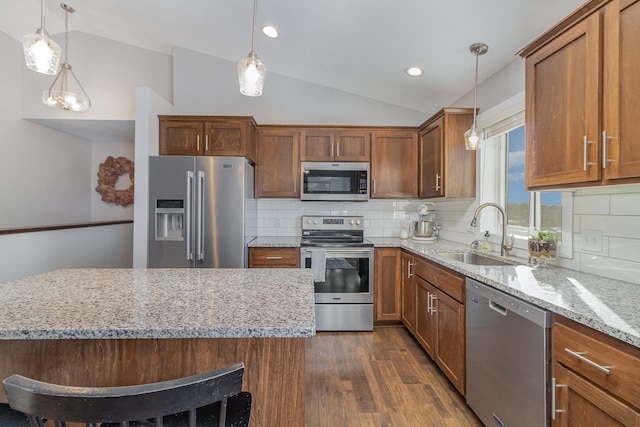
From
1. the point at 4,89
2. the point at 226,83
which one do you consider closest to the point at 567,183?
the point at 226,83

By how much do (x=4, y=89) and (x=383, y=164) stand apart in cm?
447

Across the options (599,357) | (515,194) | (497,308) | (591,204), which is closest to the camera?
(599,357)

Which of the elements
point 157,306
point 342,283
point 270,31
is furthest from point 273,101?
point 157,306

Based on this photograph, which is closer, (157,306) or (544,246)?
(157,306)

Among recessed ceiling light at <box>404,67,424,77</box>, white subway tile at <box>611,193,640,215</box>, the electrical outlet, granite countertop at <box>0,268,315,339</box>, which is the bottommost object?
granite countertop at <box>0,268,315,339</box>

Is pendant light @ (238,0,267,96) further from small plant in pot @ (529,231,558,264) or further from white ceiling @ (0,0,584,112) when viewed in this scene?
small plant in pot @ (529,231,558,264)

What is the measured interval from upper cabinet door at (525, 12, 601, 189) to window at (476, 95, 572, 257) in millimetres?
433

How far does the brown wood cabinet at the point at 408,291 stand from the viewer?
110 inches

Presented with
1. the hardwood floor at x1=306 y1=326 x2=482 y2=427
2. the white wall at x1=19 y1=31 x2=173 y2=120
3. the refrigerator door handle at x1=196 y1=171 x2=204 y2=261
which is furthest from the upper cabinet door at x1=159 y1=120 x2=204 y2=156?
the hardwood floor at x1=306 y1=326 x2=482 y2=427

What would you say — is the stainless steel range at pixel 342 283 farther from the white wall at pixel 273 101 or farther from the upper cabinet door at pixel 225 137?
the white wall at pixel 273 101

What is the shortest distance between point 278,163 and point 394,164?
4.42ft

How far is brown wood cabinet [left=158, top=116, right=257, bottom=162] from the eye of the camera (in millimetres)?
3066

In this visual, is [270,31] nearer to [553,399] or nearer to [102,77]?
[102,77]

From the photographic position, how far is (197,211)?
2.85 meters
